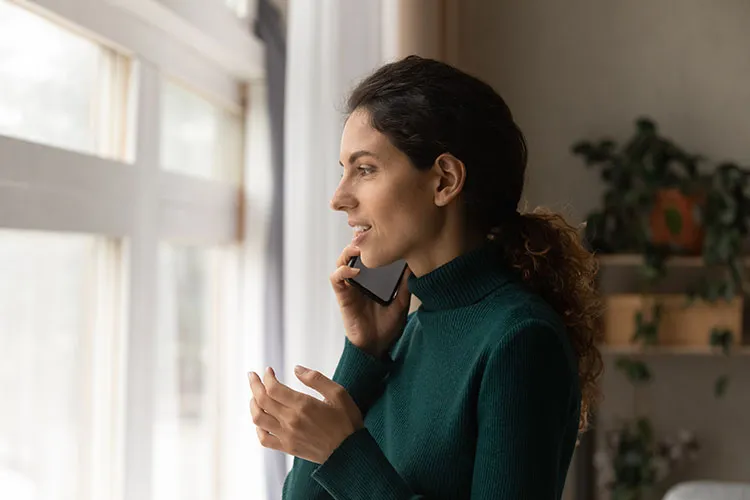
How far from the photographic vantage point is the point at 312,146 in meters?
1.99

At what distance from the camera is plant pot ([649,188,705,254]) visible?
3.12 m

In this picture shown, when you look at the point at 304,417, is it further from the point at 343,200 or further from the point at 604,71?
the point at 604,71

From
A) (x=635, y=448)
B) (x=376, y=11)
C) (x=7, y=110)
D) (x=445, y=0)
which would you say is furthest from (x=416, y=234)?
(x=635, y=448)

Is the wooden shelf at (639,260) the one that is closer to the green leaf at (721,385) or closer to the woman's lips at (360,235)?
the green leaf at (721,385)

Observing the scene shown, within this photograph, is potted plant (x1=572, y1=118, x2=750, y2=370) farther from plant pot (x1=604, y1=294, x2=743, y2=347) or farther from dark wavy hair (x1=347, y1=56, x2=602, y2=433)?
dark wavy hair (x1=347, y1=56, x2=602, y2=433)

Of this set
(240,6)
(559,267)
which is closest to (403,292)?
(559,267)

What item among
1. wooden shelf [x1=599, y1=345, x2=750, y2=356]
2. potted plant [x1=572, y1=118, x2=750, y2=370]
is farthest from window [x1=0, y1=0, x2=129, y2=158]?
wooden shelf [x1=599, y1=345, x2=750, y2=356]

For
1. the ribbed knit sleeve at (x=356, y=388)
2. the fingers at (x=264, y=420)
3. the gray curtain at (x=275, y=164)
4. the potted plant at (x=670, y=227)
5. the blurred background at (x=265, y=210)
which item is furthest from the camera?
the potted plant at (x=670, y=227)

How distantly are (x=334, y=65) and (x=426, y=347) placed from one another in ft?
3.37

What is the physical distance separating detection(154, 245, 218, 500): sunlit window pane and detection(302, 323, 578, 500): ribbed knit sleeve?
3.48ft

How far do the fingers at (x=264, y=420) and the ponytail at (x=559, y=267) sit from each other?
1.11 feet

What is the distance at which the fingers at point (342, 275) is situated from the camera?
123 centimetres

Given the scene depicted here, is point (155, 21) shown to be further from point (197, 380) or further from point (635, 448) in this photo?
point (635, 448)

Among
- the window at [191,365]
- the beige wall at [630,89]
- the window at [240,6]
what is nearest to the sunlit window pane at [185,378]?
the window at [191,365]
